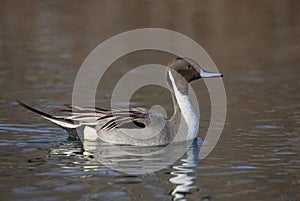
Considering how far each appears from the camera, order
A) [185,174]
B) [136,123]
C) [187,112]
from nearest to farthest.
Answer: [185,174] → [136,123] → [187,112]

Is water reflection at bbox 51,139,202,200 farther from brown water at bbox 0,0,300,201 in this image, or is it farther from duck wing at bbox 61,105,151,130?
duck wing at bbox 61,105,151,130

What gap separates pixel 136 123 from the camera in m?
8.67

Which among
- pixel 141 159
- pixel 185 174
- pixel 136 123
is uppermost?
pixel 136 123

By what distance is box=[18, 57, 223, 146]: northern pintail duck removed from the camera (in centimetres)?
866

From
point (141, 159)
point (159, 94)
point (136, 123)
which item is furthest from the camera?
point (159, 94)

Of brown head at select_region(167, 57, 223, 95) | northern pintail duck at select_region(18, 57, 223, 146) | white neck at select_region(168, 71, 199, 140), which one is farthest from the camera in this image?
brown head at select_region(167, 57, 223, 95)

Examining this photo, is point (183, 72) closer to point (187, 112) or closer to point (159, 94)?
point (187, 112)

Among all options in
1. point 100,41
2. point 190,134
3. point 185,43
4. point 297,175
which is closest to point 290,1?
point 185,43

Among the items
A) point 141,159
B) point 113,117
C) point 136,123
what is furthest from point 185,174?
point 113,117

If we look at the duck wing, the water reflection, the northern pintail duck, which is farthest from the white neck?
the duck wing

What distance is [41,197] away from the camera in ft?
21.6

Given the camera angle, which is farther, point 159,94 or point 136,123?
point 159,94

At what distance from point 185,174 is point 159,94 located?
417cm

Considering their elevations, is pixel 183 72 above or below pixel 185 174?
above
